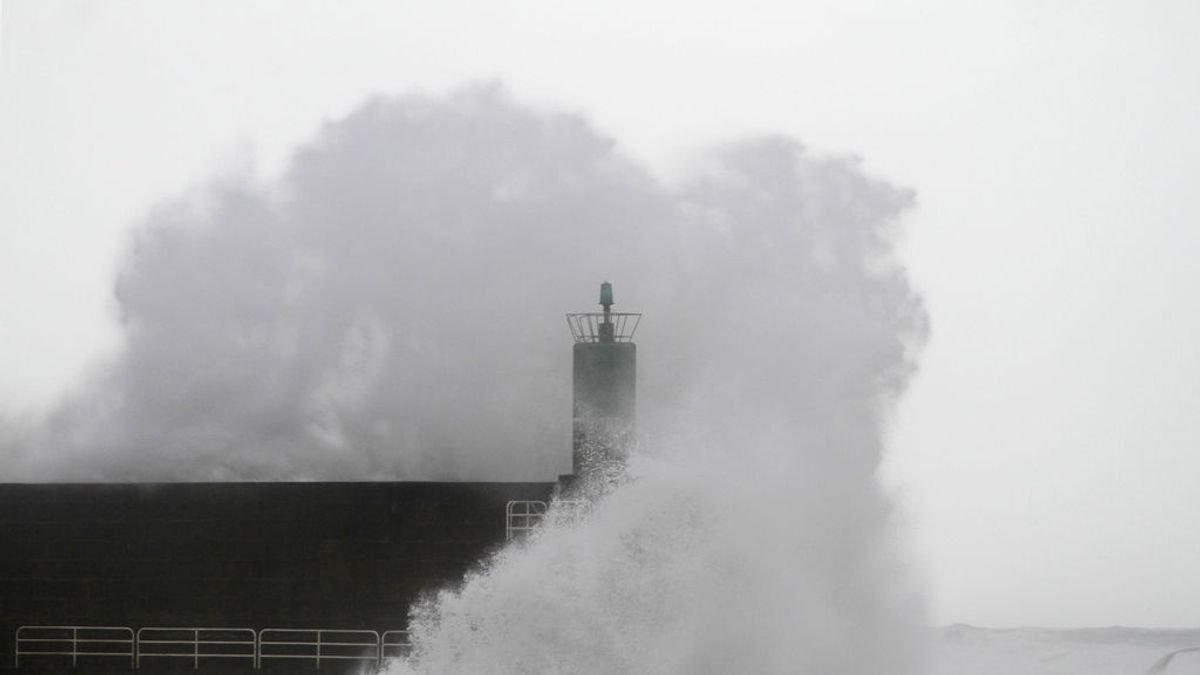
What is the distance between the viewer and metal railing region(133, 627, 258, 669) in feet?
59.7

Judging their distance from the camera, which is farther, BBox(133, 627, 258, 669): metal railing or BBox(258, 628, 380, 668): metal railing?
BBox(133, 627, 258, 669): metal railing

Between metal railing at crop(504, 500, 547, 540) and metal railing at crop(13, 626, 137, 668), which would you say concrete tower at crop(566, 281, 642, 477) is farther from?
metal railing at crop(13, 626, 137, 668)

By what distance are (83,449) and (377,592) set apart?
727 cm

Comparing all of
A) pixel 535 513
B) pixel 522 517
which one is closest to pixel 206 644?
pixel 522 517

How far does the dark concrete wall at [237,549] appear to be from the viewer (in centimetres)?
1775

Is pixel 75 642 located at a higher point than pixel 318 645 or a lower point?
higher

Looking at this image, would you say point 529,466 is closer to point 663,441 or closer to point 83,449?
point 663,441

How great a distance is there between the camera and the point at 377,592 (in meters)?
17.8

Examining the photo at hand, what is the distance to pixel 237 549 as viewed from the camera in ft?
60.4

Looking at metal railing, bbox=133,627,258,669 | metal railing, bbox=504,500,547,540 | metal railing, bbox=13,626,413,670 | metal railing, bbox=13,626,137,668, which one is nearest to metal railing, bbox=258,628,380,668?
metal railing, bbox=13,626,413,670

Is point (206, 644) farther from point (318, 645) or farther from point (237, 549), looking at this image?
point (318, 645)

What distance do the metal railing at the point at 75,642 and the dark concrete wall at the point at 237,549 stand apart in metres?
0.10

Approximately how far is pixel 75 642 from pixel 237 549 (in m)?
2.17

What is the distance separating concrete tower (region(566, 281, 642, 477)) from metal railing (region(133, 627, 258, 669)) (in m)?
3.92
